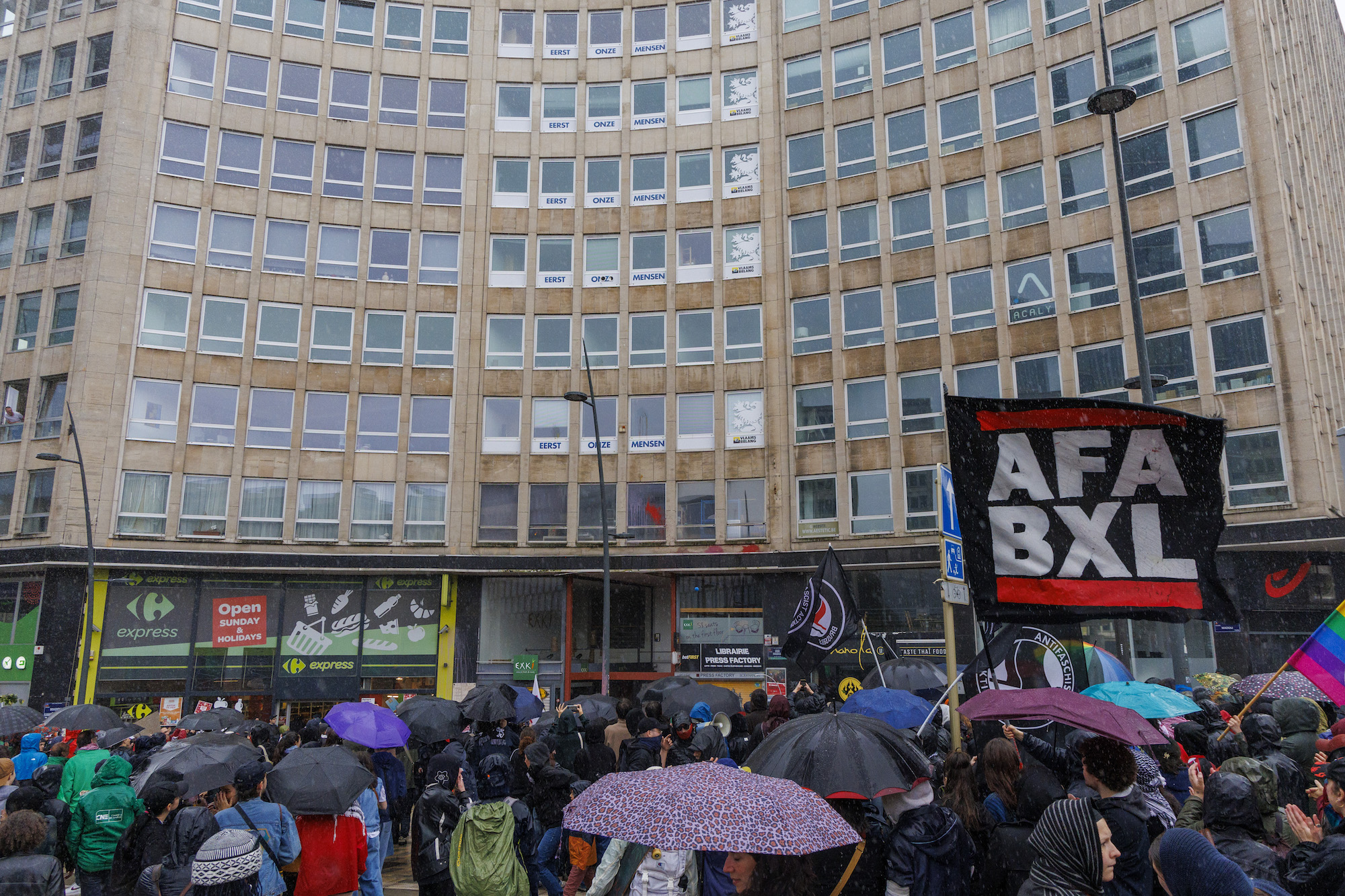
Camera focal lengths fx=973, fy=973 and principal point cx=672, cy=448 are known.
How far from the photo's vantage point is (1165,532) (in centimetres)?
635

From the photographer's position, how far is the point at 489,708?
11.7 metres

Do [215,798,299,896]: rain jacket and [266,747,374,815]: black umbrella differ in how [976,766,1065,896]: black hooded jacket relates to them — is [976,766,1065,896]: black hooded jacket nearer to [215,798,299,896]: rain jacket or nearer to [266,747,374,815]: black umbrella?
[266,747,374,815]: black umbrella

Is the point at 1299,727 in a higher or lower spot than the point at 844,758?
lower

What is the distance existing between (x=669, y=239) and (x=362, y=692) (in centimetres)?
1776

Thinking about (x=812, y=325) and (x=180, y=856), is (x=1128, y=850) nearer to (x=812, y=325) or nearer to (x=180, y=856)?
(x=180, y=856)

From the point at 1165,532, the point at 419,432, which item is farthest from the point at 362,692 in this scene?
the point at 1165,532

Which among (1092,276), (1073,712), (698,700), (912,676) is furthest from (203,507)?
(1073,712)

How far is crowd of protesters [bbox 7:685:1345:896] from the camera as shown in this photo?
4.62m

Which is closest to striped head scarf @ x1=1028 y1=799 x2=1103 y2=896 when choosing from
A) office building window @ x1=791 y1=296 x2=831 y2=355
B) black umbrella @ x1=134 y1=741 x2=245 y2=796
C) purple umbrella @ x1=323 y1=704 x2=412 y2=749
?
black umbrella @ x1=134 y1=741 x2=245 y2=796

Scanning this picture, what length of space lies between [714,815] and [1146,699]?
7057 millimetres

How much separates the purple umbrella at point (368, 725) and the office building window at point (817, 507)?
2002 centimetres

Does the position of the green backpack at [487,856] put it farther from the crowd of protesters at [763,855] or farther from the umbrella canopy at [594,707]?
the umbrella canopy at [594,707]

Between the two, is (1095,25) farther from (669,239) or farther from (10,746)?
(10,746)

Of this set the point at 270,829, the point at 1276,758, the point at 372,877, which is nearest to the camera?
the point at 270,829
